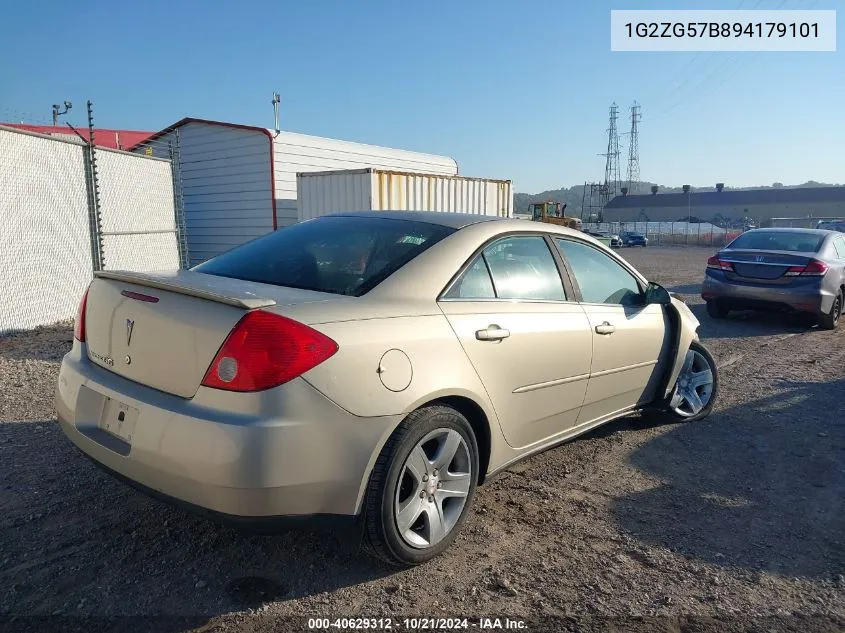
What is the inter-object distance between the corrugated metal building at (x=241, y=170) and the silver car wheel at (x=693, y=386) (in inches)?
436

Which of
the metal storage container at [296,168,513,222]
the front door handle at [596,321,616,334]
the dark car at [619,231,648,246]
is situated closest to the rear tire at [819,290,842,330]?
the metal storage container at [296,168,513,222]

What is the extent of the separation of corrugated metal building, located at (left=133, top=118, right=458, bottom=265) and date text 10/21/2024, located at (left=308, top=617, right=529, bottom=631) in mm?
12463

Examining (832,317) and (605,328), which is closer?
(605,328)

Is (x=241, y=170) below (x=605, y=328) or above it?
above

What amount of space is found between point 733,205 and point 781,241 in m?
89.5

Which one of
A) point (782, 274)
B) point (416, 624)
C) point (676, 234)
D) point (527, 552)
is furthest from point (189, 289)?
point (676, 234)

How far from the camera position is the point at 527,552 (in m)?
2.98

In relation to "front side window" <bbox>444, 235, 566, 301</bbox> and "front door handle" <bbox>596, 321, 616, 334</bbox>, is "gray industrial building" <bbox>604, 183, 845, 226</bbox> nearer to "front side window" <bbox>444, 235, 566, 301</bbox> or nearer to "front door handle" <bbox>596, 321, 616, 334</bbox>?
"front door handle" <bbox>596, 321, 616, 334</bbox>

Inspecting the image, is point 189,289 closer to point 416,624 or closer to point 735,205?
point 416,624

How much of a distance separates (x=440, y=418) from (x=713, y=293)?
806cm

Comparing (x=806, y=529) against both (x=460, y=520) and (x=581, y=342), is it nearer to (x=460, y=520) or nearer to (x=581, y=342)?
(x=581, y=342)

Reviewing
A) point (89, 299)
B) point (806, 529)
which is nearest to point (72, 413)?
point (89, 299)

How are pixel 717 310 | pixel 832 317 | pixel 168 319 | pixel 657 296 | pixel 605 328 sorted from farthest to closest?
pixel 717 310
pixel 832 317
pixel 657 296
pixel 605 328
pixel 168 319

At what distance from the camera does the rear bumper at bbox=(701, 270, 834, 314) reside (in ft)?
28.7
